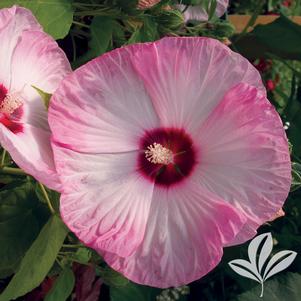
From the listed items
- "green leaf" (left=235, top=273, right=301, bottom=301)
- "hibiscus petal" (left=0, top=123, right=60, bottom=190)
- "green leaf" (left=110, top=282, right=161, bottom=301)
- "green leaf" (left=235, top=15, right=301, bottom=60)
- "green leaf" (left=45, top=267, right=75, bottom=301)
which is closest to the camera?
"hibiscus petal" (left=0, top=123, right=60, bottom=190)

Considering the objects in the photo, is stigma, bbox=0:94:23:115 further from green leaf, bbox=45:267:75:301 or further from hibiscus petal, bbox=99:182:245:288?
green leaf, bbox=45:267:75:301

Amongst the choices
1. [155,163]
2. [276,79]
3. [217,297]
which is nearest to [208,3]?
[155,163]

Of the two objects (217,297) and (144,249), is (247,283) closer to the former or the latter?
(217,297)

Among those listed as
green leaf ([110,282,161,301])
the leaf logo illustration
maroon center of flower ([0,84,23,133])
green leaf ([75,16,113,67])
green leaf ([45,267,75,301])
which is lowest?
green leaf ([110,282,161,301])

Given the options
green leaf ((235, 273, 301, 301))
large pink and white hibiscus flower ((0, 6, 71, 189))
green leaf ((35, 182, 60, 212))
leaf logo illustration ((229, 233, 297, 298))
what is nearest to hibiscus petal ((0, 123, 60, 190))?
large pink and white hibiscus flower ((0, 6, 71, 189))

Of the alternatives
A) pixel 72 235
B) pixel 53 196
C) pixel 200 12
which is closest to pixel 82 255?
pixel 72 235

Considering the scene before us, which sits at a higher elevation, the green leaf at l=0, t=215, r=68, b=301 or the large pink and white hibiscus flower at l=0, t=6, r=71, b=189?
the large pink and white hibiscus flower at l=0, t=6, r=71, b=189
